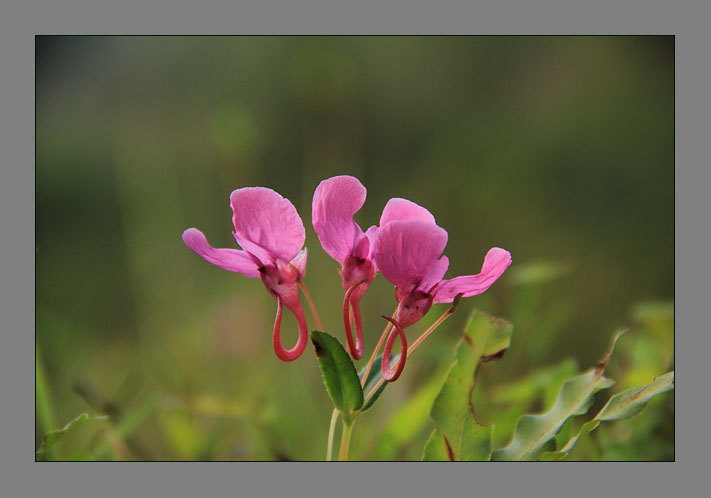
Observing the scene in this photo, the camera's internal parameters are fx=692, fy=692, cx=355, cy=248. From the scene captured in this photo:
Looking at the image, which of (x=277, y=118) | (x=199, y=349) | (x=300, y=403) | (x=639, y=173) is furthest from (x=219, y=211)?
(x=639, y=173)

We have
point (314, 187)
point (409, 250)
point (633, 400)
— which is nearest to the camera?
point (409, 250)

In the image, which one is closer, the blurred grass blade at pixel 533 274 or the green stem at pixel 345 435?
the green stem at pixel 345 435

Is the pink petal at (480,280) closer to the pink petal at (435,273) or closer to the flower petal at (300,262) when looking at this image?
the pink petal at (435,273)

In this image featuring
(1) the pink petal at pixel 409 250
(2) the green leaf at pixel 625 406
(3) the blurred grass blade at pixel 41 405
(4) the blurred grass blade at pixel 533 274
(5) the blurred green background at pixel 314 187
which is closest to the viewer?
(1) the pink petal at pixel 409 250

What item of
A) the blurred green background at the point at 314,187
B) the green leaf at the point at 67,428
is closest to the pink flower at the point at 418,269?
the green leaf at the point at 67,428

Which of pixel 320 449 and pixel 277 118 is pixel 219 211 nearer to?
pixel 277 118

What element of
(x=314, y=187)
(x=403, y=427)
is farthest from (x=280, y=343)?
(x=314, y=187)

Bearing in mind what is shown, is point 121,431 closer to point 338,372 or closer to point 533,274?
point 338,372
